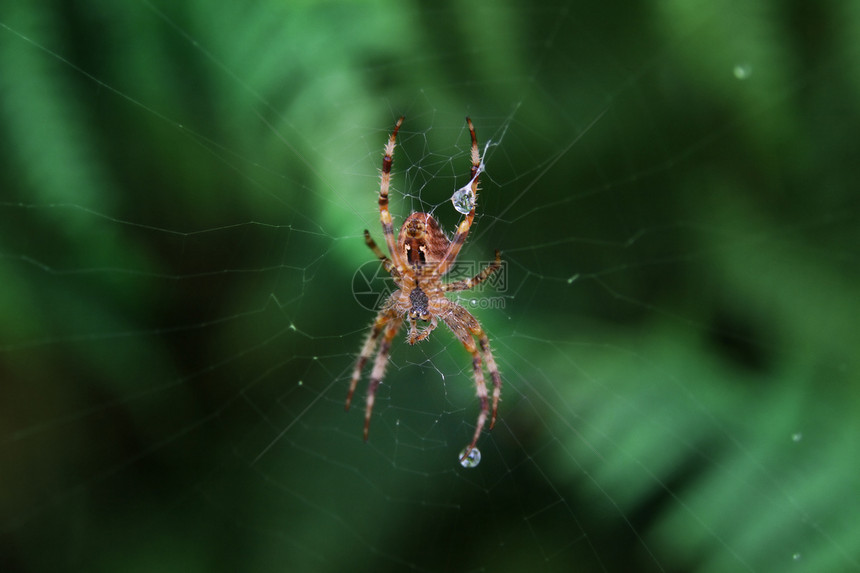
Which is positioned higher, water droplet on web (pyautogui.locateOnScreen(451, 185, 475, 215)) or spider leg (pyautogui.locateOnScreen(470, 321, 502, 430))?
water droplet on web (pyautogui.locateOnScreen(451, 185, 475, 215))

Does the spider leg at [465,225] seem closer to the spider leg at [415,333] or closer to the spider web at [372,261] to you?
the spider web at [372,261]

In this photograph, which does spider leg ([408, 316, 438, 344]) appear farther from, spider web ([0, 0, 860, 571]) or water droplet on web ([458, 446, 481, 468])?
water droplet on web ([458, 446, 481, 468])

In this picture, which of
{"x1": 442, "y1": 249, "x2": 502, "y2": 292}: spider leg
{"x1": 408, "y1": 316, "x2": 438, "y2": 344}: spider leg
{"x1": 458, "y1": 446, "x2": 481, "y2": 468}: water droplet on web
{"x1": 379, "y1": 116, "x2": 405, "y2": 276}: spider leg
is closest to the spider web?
{"x1": 379, "y1": 116, "x2": 405, "y2": 276}: spider leg

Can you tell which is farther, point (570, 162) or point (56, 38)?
point (570, 162)

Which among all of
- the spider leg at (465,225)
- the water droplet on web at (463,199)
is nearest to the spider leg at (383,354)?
the spider leg at (465,225)

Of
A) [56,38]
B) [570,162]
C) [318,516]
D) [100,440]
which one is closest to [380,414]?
[318,516]

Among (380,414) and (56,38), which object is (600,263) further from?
(56,38)

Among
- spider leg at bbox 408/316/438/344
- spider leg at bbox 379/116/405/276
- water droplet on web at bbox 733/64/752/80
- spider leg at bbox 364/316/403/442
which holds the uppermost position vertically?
water droplet on web at bbox 733/64/752/80
